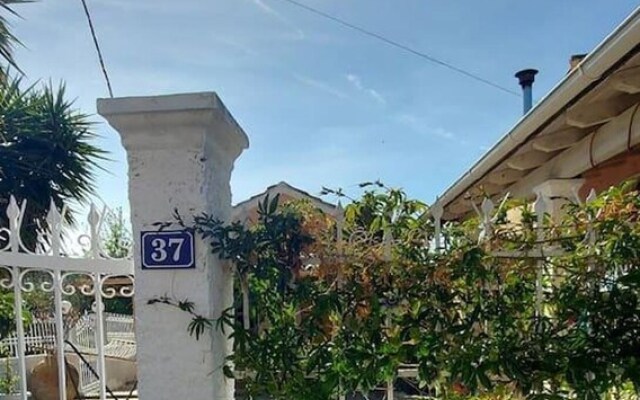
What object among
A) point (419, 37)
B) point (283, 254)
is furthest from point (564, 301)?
point (419, 37)

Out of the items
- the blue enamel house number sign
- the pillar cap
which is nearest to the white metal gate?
the blue enamel house number sign

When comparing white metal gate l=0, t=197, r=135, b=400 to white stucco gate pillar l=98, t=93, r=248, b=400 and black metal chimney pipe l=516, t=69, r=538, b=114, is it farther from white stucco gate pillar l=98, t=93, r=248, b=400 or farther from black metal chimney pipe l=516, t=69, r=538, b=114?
black metal chimney pipe l=516, t=69, r=538, b=114

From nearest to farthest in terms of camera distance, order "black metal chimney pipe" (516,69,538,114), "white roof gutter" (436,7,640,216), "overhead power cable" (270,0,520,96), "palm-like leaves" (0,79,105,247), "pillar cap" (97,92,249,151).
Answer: "pillar cap" (97,92,249,151)
"white roof gutter" (436,7,640,216)
"palm-like leaves" (0,79,105,247)
"overhead power cable" (270,0,520,96)
"black metal chimney pipe" (516,69,538,114)

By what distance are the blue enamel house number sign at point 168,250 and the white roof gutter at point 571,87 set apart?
0.97 meters

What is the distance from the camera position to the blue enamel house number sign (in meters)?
2.14

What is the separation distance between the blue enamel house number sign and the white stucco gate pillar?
2cm

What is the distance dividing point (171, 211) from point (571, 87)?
94.0 inches

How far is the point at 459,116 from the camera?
34.1 ft

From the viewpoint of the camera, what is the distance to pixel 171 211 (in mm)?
2160

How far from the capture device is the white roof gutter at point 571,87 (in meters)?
2.69

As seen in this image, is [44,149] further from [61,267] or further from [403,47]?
[61,267]

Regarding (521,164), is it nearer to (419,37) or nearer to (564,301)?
(564,301)

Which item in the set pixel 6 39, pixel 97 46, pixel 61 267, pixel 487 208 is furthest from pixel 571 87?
pixel 6 39

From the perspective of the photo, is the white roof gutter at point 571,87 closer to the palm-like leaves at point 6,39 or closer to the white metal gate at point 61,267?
the white metal gate at point 61,267
